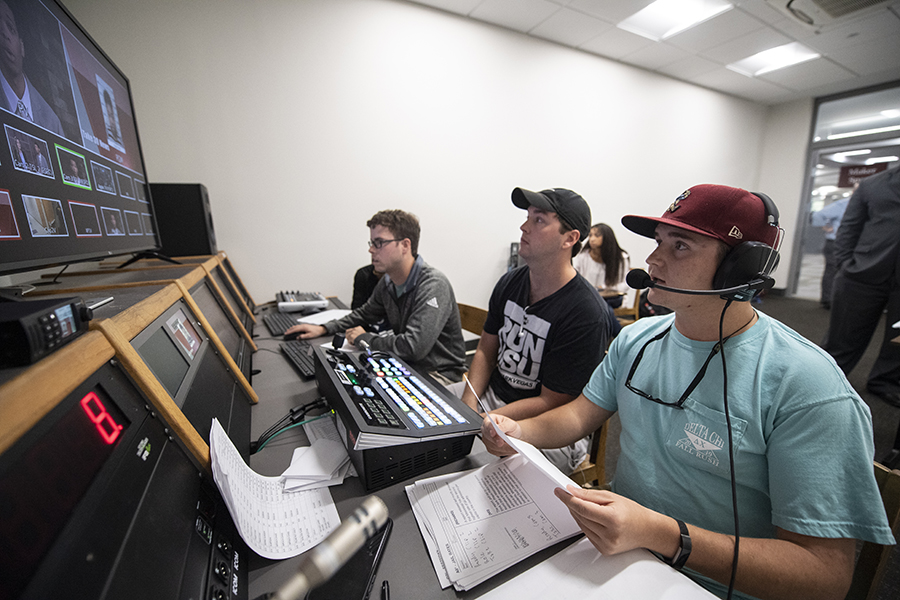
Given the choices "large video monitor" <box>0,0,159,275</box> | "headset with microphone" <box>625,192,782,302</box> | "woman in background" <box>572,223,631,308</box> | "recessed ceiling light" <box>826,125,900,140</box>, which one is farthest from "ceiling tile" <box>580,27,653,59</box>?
"recessed ceiling light" <box>826,125,900,140</box>

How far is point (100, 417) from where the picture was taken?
0.44 metres

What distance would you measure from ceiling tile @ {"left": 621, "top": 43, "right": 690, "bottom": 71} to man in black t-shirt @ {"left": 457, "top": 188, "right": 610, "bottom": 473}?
3.53 meters

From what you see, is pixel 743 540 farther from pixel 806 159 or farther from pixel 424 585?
pixel 806 159

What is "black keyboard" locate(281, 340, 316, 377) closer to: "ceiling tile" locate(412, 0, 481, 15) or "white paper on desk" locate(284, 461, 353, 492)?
"white paper on desk" locate(284, 461, 353, 492)

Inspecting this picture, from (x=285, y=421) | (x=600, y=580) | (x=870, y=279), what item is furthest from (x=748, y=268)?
(x=870, y=279)

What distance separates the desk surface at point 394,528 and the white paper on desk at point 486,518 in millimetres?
15

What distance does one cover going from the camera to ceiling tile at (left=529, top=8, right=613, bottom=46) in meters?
3.11

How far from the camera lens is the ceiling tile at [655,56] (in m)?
3.71

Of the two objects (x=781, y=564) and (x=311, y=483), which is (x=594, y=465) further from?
(x=311, y=483)

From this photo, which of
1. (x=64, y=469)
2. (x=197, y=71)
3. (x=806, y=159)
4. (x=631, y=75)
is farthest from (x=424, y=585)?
(x=806, y=159)

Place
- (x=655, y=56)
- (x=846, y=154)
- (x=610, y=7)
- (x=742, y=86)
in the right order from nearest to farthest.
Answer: (x=610, y=7), (x=655, y=56), (x=742, y=86), (x=846, y=154)

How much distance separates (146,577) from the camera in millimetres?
390

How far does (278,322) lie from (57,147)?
4.12 feet

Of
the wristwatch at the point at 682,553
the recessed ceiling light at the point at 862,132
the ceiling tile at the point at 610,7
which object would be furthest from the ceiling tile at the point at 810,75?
the wristwatch at the point at 682,553
